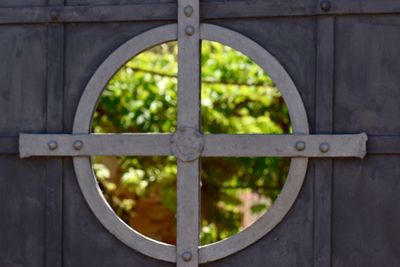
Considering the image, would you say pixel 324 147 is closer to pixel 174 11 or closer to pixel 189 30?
pixel 189 30

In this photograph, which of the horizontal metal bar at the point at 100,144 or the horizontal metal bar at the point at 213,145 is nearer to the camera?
the horizontal metal bar at the point at 213,145

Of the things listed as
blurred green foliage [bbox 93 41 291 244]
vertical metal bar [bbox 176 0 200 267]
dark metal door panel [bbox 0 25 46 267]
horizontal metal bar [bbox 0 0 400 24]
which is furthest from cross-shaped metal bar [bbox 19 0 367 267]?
blurred green foliage [bbox 93 41 291 244]

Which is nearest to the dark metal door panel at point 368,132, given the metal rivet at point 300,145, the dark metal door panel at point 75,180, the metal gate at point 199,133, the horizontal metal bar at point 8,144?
the metal gate at point 199,133

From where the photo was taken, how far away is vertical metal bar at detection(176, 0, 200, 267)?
410 cm

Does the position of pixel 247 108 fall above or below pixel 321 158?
above

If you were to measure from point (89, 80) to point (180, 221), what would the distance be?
75 cm

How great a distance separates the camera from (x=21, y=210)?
4312mm

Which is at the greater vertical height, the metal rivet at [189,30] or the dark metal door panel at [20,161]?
the metal rivet at [189,30]

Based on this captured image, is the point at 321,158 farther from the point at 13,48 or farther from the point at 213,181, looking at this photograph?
the point at 213,181

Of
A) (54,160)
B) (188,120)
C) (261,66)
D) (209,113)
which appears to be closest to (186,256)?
(188,120)

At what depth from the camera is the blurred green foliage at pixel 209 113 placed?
727 centimetres

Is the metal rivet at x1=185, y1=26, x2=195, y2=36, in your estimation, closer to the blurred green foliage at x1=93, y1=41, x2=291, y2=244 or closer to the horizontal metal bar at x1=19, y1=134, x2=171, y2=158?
the horizontal metal bar at x1=19, y1=134, x2=171, y2=158

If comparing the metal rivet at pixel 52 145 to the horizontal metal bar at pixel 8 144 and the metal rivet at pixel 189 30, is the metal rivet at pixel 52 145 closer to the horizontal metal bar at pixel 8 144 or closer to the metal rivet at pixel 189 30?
the horizontal metal bar at pixel 8 144

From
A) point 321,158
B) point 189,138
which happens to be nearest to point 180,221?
point 189,138
